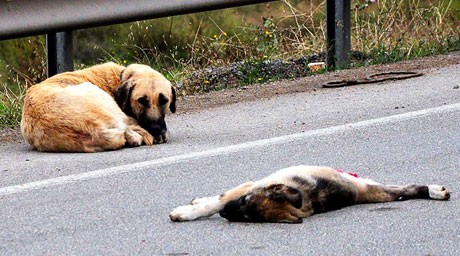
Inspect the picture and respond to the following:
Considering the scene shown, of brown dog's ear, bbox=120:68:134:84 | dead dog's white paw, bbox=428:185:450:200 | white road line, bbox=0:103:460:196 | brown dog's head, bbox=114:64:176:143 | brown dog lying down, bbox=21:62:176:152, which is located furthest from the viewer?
brown dog's ear, bbox=120:68:134:84

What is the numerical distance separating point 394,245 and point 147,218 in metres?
1.35

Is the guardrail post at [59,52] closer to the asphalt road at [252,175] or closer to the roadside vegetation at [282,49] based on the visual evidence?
the roadside vegetation at [282,49]

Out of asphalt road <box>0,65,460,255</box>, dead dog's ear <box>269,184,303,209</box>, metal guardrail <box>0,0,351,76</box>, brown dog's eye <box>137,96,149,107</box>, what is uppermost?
metal guardrail <box>0,0,351,76</box>

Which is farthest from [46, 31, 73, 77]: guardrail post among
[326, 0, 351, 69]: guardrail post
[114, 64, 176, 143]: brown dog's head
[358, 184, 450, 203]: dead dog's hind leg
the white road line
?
[358, 184, 450, 203]: dead dog's hind leg

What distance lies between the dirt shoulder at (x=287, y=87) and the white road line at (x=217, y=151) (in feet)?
5.01

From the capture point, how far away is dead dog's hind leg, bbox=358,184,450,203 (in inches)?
256

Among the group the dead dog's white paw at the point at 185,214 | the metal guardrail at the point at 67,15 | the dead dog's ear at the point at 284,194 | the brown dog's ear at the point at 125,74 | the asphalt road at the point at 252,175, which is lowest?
the asphalt road at the point at 252,175

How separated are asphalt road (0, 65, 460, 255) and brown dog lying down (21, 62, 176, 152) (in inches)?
5.2

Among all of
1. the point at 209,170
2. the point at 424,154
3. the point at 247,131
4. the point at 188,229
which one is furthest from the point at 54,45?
the point at 188,229

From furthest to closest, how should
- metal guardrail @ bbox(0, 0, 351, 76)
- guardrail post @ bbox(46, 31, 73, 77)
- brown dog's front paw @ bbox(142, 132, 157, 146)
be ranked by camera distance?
guardrail post @ bbox(46, 31, 73, 77) → metal guardrail @ bbox(0, 0, 351, 76) → brown dog's front paw @ bbox(142, 132, 157, 146)

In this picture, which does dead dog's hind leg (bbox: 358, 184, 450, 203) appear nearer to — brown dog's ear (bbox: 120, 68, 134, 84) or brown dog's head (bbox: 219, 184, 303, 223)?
brown dog's head (bbox: 219, 184, 303, 223)

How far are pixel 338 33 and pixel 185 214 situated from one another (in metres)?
5.56

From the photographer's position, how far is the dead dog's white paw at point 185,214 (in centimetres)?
623

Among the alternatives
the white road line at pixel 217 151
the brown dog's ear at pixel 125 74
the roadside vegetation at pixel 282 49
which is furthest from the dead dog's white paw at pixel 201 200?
the roadside vegetation at pixel 282 49
